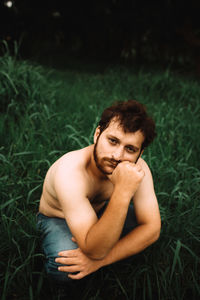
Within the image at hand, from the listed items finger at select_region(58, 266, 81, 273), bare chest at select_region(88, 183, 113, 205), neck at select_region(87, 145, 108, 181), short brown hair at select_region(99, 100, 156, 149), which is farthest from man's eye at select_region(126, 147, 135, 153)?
finger at select_region(58, 266, 81, 273)

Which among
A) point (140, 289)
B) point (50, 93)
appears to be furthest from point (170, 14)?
point (140, 289)

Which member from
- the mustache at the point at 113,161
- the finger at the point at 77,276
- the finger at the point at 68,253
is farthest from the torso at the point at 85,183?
the finger at the point at 77,276

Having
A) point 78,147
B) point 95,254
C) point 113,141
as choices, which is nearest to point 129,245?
point 95,254

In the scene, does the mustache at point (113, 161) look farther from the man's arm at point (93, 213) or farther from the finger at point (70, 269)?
the finger at point (70, 269)

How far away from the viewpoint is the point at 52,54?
872 centimetres

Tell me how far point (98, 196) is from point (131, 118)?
1.89 feet

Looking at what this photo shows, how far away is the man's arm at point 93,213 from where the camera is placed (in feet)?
4.19

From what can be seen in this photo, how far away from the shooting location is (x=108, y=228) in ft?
4.15

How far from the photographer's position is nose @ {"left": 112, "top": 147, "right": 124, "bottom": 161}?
1479mm

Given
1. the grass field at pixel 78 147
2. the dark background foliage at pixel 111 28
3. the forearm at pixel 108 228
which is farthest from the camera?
the dark background foliage at pixel 111 28

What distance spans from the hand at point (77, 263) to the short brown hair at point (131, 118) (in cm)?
72

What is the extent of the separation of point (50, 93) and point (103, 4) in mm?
4737

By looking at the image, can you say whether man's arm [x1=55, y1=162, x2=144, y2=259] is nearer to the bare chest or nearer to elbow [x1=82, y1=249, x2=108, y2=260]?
elbow [x1=82, y1=249, x2=108, y2=260]

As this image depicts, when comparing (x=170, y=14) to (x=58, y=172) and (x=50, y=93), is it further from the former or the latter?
(x=58, y=172)
